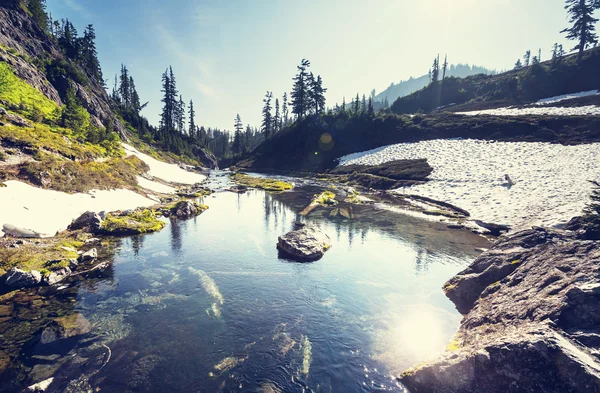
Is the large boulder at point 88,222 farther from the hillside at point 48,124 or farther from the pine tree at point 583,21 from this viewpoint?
the pine tree at point 583,21

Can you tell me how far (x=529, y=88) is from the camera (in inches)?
3686

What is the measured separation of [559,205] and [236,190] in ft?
155

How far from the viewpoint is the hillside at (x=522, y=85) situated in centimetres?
8250

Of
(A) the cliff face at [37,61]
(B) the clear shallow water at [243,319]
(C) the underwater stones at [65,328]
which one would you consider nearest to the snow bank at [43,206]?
(B) the clear shallow water at [243,319]

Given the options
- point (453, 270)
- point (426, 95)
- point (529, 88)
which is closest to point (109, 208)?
point (453, 270)

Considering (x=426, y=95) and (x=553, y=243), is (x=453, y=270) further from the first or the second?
(x=426, y=95)

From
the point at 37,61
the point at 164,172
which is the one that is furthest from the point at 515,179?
the point at 37,61

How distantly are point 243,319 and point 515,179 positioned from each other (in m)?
43.4

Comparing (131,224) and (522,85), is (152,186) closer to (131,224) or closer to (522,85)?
(131,224)

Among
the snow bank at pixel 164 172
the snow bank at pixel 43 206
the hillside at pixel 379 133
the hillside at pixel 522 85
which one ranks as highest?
the hillside at pixel 522 85

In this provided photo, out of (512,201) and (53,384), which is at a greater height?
(512,201)

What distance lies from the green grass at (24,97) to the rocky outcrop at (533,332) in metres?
57.3

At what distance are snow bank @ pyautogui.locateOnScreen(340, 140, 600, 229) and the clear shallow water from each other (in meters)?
10.5

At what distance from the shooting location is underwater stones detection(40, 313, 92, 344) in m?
11.3
